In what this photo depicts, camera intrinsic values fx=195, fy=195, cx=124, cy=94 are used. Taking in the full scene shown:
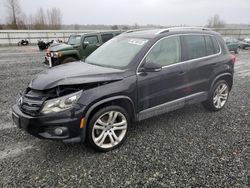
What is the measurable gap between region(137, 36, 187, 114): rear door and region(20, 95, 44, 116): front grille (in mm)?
1498

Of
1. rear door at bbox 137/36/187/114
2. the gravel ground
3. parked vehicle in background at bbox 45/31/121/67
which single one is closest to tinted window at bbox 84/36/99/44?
parked vehicle in background at bbox 45/31/121/67

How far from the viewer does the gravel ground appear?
2.52m

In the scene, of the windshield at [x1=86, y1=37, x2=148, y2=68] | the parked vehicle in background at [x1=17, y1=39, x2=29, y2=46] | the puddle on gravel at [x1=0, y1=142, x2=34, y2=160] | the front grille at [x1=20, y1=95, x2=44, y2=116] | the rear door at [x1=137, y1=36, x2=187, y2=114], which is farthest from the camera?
the parked vehicle in background at [x1=17, y1=39, x2=29, y2=46]

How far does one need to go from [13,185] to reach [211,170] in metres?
2.60

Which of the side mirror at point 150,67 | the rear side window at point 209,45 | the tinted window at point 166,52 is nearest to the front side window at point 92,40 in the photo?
the rear side window at point 209,45

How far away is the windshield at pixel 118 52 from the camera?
10.9 feet

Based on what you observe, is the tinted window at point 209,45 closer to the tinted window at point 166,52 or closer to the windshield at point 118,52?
the tinted window at point 166,52

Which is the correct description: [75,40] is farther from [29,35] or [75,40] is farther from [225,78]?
[29,35]

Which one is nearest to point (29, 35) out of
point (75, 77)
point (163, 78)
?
point (75, 77)

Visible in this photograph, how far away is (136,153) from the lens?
308 cm

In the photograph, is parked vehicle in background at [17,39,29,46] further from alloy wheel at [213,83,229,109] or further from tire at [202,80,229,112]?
alloy wheel at [213,83,229,109]

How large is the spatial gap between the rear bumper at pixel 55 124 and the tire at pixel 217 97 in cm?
304

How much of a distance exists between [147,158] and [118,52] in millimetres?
1935

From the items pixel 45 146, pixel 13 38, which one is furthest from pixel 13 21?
pixel 45 146
